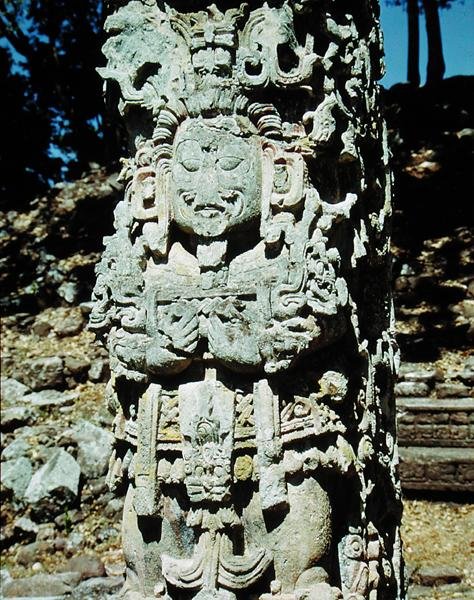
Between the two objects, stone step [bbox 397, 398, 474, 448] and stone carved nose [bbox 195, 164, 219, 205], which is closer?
stone carved nose [bbox 195, 164, 219, 205]

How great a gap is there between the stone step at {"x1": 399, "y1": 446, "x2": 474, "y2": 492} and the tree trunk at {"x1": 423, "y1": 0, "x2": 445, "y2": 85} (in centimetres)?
770

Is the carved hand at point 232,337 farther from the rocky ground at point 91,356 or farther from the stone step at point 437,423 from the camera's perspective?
the stone step at point 437,423

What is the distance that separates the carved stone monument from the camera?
2.69 metres

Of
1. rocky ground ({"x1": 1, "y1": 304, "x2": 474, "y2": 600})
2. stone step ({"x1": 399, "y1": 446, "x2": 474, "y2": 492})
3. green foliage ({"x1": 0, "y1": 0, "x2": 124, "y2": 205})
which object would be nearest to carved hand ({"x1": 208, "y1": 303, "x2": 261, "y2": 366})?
rocky ground ({"x1": 1, "y1": 304, "x2": 474, "y2": 600})

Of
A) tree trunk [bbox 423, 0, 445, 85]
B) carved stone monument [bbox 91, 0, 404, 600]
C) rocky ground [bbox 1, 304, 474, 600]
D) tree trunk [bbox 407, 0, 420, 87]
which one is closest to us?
carved stone monument [bbox 91, 0, 404, 600]

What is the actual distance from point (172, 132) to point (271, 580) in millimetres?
1645

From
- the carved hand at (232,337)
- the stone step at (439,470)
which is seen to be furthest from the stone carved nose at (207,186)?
the stone step at (439,470)

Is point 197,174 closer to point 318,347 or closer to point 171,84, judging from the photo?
point 171,84

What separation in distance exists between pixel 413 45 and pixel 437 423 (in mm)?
8030

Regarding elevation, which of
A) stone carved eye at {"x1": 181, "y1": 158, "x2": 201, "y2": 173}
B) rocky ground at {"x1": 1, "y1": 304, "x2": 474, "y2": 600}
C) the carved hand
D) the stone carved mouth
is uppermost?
stone carved eye at {"x1": 181, "y1": 158, "x2": 201, "y2": 173}

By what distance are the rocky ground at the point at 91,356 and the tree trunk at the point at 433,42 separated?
4.07 ft

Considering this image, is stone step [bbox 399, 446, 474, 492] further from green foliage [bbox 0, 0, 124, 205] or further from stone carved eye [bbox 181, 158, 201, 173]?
green foliage [bbox 0, 0, 124, 205]

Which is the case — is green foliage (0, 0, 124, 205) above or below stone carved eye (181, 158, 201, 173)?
above

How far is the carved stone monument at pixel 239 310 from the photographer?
269 cm
